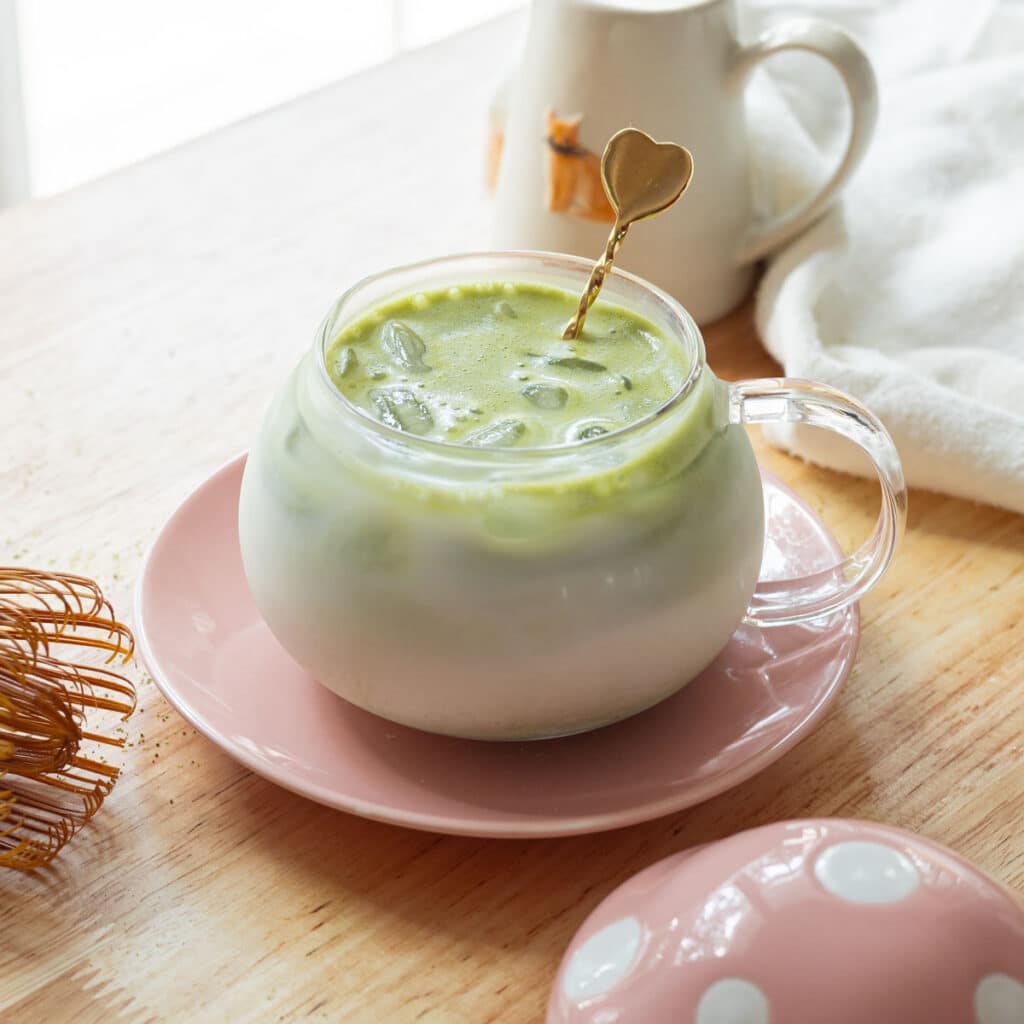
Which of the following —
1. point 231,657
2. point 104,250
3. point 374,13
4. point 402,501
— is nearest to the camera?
point 402,501

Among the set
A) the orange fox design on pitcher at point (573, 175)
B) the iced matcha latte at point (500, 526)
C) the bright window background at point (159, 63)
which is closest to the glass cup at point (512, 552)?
Result: the iced matcha latte at point (500, 526)

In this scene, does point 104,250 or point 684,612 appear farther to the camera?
point 104,250

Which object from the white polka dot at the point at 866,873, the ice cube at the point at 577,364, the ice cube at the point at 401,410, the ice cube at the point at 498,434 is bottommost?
the white polka dot at the point at 866,873

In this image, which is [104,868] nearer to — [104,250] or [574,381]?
[574,381]

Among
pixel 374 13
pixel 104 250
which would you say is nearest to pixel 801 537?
pixel 104 250

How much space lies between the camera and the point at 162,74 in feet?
6.98

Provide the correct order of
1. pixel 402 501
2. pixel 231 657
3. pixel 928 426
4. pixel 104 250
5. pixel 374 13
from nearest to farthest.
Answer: pixel 402 501 < pixel 231 657 < pixel 928 426 < pixel 104 250 < pixel 374 13

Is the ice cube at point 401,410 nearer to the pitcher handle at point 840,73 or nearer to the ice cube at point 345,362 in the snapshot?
the ice cube at point 345,362

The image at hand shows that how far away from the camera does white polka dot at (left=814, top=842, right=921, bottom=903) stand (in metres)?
0.45

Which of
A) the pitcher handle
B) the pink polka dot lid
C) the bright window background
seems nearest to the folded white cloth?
the pitcher handle

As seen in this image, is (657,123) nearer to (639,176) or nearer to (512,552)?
(639,176)

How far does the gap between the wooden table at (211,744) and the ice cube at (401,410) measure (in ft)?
0.57

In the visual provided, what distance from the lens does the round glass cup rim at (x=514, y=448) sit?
0.53 metres

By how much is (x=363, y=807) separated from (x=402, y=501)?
0.13 metres
